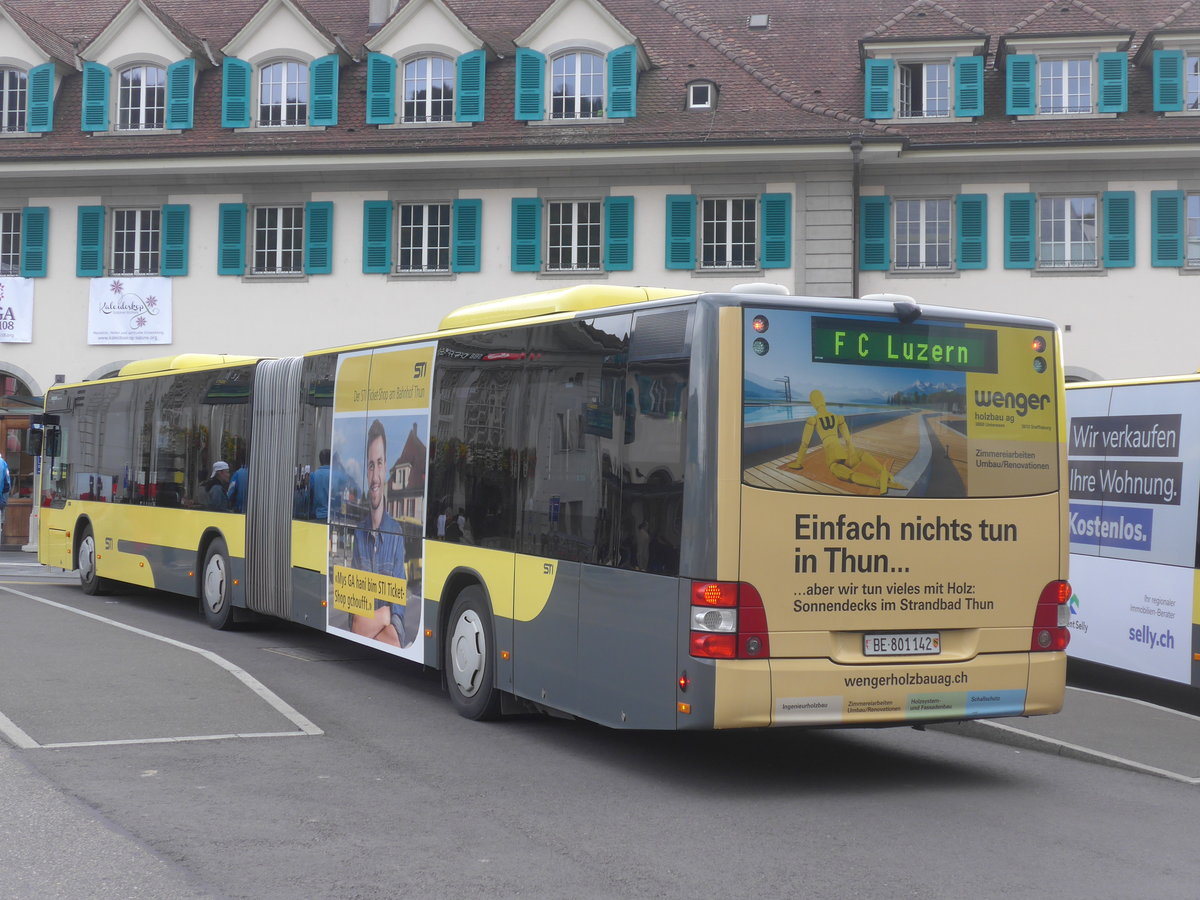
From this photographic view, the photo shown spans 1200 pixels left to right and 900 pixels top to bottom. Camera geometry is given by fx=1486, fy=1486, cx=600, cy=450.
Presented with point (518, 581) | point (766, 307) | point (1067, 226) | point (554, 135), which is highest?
point (554, 135)

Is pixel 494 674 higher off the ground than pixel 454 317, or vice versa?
pixel 454 317

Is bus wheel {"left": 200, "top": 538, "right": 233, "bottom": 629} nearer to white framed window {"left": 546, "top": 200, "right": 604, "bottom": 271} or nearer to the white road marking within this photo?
the white road marking

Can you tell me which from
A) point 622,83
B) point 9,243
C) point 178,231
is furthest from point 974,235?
point 9,243

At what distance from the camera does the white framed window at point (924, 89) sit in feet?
94.2

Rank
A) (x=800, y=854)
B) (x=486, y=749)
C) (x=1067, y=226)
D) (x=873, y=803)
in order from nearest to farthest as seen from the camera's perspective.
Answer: (x=800, y=854) < (x=873, y=803) < (x=486, y=749) < (x=1067, y=226)

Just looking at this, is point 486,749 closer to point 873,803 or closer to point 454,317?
point 873,803

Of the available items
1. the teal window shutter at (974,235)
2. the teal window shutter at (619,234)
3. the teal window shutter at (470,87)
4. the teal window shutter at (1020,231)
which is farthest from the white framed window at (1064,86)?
the teal window shutter at (470,87)

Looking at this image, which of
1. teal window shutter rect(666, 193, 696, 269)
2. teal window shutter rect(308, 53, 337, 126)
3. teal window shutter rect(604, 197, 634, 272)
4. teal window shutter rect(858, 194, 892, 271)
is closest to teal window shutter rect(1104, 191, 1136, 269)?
teal window shutter rect(858, 194, 892, 271)

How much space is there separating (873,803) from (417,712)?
3.75m

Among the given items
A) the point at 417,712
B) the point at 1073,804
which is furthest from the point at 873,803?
the point at 417,712

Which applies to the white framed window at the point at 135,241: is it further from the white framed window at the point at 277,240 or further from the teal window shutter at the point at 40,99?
the teal window shutter at the point at 40,99

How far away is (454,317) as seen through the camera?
10.9 m

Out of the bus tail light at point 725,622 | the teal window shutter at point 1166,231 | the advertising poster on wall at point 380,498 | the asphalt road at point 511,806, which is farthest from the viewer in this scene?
the teal window shutter at point 1166,231

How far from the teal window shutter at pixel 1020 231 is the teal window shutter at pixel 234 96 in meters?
15.1
